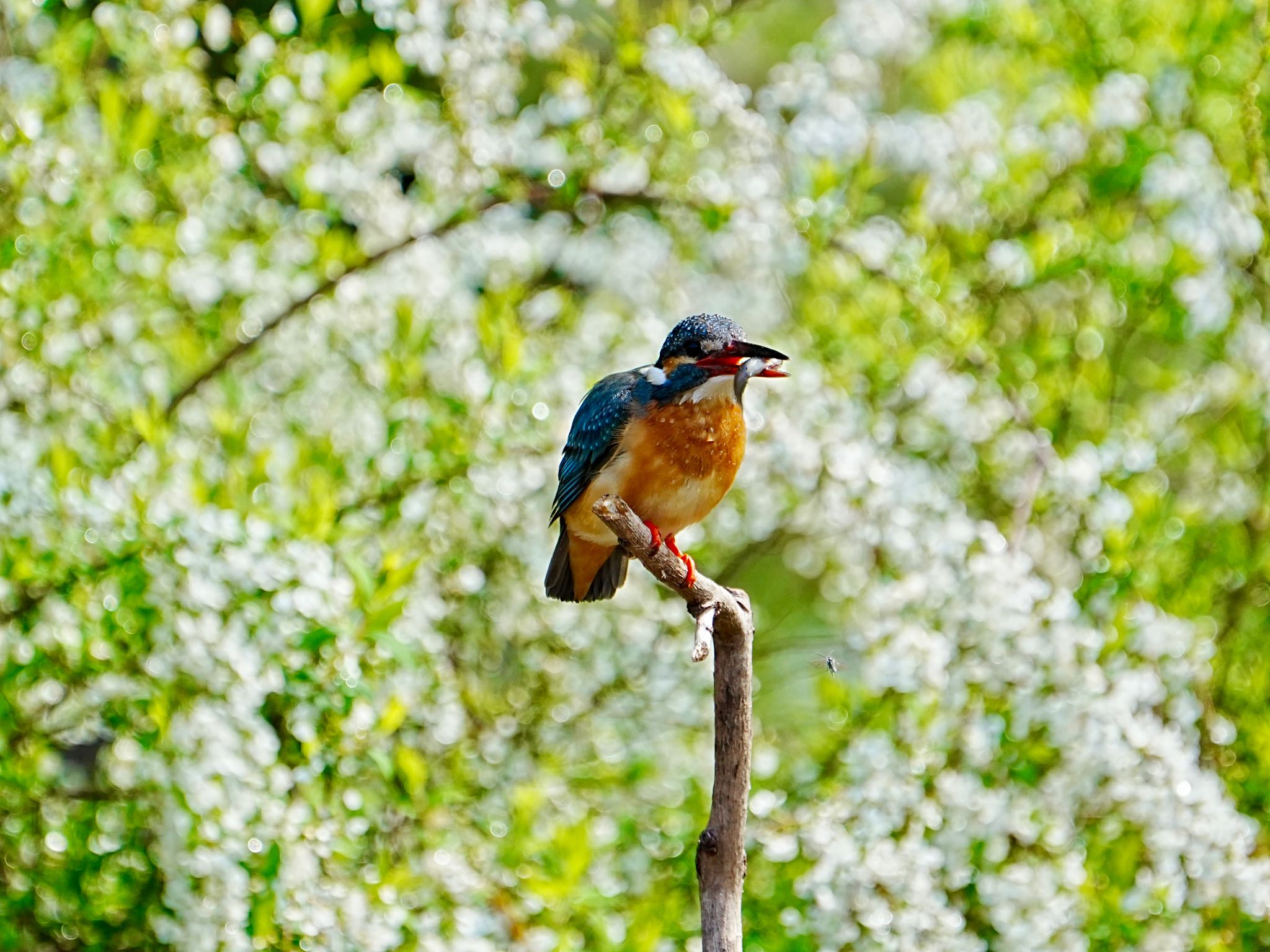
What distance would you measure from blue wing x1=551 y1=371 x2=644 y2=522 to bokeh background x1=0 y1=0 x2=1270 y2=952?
39 centimetres

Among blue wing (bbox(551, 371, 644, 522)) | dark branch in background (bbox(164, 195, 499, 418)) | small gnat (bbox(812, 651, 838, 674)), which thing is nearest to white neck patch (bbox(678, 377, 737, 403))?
blue wing (bbox(551, 371, 644, 522))

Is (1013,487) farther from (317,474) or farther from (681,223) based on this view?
(317,474)

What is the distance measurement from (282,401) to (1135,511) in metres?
1.93

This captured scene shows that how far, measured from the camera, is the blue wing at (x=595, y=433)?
2346 millimetres

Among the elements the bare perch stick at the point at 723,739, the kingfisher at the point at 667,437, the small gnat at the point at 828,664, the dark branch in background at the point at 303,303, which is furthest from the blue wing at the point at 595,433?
the dark branch in background at the point at 303,303

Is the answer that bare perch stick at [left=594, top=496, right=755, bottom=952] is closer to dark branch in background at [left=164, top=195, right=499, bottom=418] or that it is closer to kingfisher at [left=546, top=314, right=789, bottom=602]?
kingfisher at [left=546, top=314, right=789, bottom=602]

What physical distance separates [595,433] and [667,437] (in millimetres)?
162

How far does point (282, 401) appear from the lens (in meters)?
3.37

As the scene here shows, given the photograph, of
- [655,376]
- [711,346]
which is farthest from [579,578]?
[711,346]

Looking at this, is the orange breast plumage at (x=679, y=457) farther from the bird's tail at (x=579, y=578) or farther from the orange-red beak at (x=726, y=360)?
the bird's tail at (x=579, y=578)

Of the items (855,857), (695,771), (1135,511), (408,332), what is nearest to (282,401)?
(408,332)

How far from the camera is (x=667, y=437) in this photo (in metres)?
2.27

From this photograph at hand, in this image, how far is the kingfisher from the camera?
7.30ft

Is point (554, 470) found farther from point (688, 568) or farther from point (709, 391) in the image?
point (688, 568)
